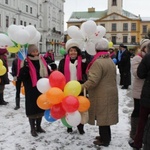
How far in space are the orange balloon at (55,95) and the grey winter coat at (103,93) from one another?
370 millimetres

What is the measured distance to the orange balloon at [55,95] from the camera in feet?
12.9

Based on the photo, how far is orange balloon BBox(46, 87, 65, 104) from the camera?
3.94 meters

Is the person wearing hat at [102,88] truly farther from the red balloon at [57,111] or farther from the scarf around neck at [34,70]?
the scarf around neck at [34,70]

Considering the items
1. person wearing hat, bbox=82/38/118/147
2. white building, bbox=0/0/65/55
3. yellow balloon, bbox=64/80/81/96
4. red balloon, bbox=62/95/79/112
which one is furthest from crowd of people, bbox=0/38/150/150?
white building, bbox=0/0/65/55

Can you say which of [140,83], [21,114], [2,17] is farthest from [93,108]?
[2,17]

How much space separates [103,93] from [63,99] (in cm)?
63

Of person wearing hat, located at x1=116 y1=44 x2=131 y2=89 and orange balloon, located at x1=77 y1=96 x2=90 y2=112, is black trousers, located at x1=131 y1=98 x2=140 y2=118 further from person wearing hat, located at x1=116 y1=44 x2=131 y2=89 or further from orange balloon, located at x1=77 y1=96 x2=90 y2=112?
person wearing hat, located at x1=116 y1=44 x2=131 y2=89

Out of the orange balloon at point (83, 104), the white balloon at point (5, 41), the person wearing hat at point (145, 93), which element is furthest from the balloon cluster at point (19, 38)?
the person wearing hat at point (145, 93)

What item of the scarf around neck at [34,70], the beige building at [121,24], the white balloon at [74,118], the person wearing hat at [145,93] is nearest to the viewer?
the person wearing hat at [145,93]

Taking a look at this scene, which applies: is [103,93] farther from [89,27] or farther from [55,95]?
[89,27]

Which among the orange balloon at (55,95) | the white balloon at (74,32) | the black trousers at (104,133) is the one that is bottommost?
the black trousers at (104,133)

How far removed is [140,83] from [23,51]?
214 cm

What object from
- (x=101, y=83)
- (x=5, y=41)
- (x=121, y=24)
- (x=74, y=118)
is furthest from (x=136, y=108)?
(x=121, y=24)

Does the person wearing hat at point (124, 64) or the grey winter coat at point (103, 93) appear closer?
the grey winter coat at point (103, 93)
